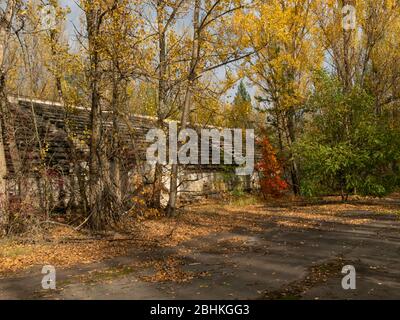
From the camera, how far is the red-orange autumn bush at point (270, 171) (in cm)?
2378

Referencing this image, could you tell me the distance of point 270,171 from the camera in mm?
23984

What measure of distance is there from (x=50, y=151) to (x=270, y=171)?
40.7 feet

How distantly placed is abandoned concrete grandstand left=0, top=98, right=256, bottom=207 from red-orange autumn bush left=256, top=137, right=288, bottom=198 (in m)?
5.24

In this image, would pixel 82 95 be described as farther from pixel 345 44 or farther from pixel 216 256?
pixel 345 44

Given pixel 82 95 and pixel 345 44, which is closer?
pixel 82 95

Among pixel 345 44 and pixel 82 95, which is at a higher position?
pixel 345 44

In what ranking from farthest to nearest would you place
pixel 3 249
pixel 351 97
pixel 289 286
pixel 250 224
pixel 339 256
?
1. pixel 351 97
2. pixel 250 224
3. pixel 3 249
4. pixel 339 256
5. pixel 289 286

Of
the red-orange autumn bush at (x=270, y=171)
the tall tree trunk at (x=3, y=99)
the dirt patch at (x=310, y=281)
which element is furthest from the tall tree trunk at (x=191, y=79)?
the red-orange autumn bush at (x=270, y=171)

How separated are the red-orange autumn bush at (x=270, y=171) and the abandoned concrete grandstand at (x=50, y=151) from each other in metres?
5.24

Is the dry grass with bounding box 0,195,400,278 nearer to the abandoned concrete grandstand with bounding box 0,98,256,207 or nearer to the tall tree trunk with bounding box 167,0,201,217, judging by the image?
the tall tree trunk with bounding box 167,0,201,217

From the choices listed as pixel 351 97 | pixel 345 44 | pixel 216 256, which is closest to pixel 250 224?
pixel 216 256

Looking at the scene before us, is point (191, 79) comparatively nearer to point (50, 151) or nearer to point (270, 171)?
point (50, 151)

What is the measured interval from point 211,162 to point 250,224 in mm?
9492
